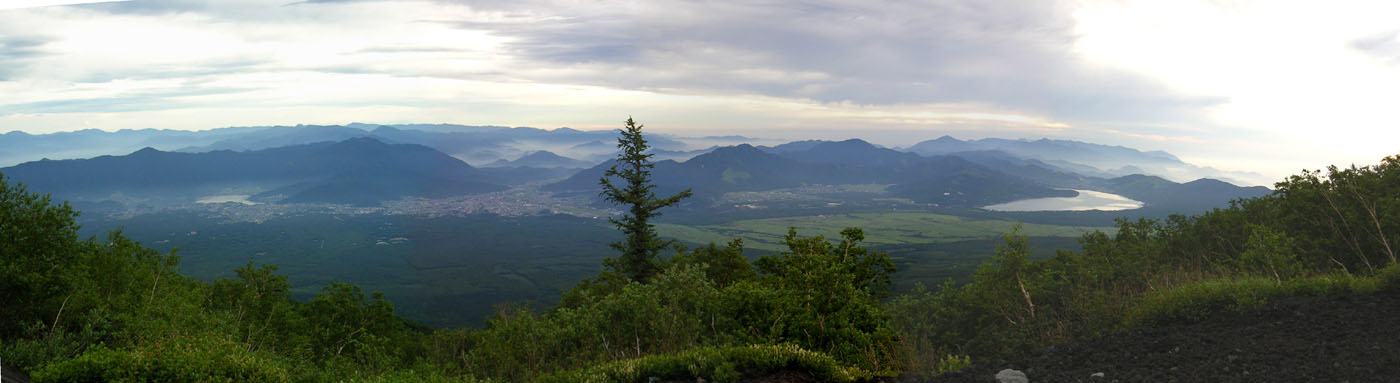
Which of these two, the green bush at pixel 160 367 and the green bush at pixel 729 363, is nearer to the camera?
the green bush at pixel 160 367

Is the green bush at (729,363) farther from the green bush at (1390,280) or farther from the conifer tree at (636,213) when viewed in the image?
the conifer tree at (636,213)

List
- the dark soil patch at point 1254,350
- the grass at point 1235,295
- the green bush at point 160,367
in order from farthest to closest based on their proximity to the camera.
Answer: the grass at point 1235,295 < the dark soil patch at point 1254,350 < the green bush at point 160,367

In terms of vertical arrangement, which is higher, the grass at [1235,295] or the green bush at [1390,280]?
the green bush at [1390,280]

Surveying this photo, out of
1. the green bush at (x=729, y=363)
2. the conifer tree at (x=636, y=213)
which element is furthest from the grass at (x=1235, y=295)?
the conifer tree at (x=636, y=213)

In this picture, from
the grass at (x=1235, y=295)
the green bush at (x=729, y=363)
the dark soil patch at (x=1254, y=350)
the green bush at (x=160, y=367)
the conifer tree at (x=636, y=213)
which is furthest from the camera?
the conifer tree at (x=636, y=213)

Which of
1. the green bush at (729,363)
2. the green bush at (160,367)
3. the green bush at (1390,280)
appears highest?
the green bush at (1390,280)

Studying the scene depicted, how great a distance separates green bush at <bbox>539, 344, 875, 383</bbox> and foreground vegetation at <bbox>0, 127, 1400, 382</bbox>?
0.03 metres

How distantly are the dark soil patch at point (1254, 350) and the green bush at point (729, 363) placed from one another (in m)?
2.10

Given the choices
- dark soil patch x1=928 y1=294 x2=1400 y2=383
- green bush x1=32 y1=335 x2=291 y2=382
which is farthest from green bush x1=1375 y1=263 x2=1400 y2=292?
green bush x1=32 y1=335 x2=291 y2=382

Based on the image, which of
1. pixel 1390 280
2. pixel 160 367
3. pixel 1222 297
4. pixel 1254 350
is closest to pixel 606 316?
pixel 160 367

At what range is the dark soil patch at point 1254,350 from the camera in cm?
938

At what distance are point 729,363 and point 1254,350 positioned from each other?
32.6ft

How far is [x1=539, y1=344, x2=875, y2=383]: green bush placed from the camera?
9.82 m

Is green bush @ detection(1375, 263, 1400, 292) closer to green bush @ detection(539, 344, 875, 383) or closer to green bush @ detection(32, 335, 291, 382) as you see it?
green bush @ detection(539, 344, 875, 383)
